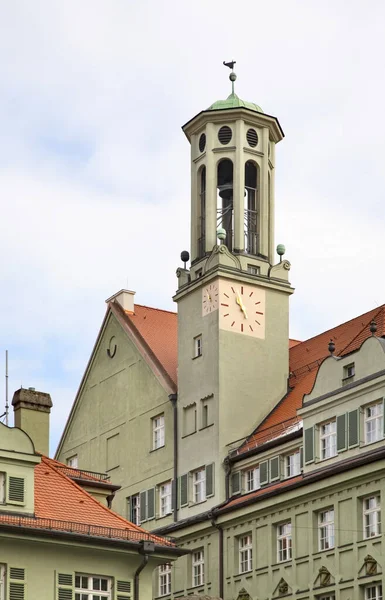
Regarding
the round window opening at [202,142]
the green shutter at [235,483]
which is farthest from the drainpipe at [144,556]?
the round window opening at [202,142]

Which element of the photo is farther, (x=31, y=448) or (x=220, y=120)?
(x=220, y=120)

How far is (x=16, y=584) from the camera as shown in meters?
46.2

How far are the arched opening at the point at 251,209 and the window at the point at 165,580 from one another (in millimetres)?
13619

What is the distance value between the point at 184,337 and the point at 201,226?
493cm

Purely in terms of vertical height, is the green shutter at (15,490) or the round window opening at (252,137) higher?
the round window opening at (252,137)

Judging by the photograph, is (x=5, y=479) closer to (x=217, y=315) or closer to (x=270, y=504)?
(x=270, y=504)

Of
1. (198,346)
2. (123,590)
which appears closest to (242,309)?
(198,346)

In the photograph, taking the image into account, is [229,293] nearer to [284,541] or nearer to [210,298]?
[210,298]

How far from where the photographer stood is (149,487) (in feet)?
228

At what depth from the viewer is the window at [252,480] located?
63750 millimetres

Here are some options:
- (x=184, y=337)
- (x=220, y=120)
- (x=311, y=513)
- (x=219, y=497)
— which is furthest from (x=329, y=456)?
(x=220, y=120)

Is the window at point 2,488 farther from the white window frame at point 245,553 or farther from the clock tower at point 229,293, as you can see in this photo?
the clock tower at point 229,293

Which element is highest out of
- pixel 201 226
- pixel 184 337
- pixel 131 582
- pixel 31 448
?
pixel 201 226

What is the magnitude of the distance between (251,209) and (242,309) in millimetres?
5238
